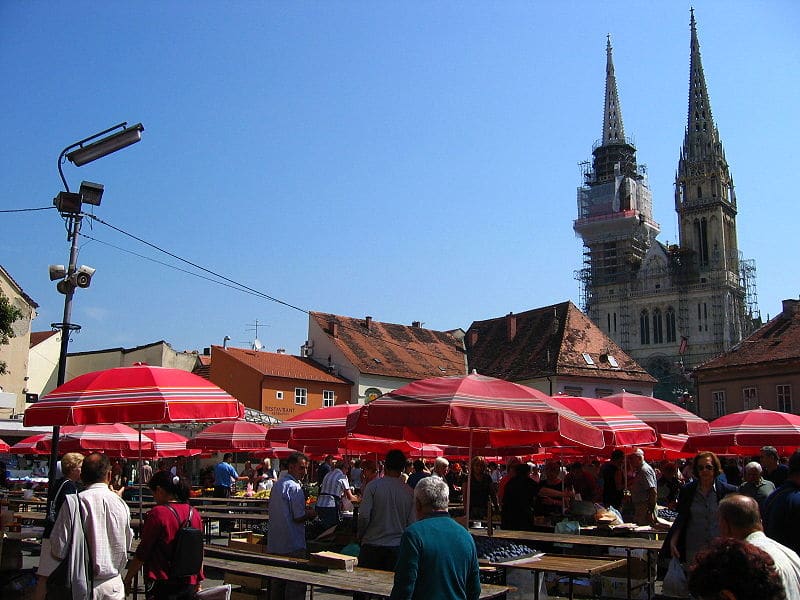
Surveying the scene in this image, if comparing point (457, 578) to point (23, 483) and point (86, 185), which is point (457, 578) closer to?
point (86, 185)

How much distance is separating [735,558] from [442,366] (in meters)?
56.8

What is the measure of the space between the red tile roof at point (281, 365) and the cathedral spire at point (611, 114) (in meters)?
90.3

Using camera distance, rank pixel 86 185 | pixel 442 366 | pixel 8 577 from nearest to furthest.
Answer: pixel 8 577 → pixel 86 185 → pixel 442 366

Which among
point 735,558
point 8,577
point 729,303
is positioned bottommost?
point 8,577

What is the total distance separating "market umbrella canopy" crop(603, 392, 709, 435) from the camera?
48.9 ft

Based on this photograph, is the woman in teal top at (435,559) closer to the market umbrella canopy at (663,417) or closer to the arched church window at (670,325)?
the market umbrella canopy at (663,417)

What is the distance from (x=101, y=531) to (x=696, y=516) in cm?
506

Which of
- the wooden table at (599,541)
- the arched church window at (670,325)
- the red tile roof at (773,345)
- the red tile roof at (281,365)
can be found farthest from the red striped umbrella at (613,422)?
the arched church window at (670,325)

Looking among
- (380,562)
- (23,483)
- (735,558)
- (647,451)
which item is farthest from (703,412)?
(735,558)

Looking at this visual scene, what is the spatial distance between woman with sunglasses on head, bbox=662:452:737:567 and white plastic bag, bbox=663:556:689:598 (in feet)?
0.28

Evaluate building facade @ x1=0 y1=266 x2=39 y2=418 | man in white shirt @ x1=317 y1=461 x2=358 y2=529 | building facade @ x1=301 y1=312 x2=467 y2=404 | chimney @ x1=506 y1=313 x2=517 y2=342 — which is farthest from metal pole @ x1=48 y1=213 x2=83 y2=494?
chimney @ x1=506 y1=313 x2=517 y2=342

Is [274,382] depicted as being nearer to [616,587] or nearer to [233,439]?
[233,439]

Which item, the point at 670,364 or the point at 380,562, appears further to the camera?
the point at 670,364

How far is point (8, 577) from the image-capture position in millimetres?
9289
